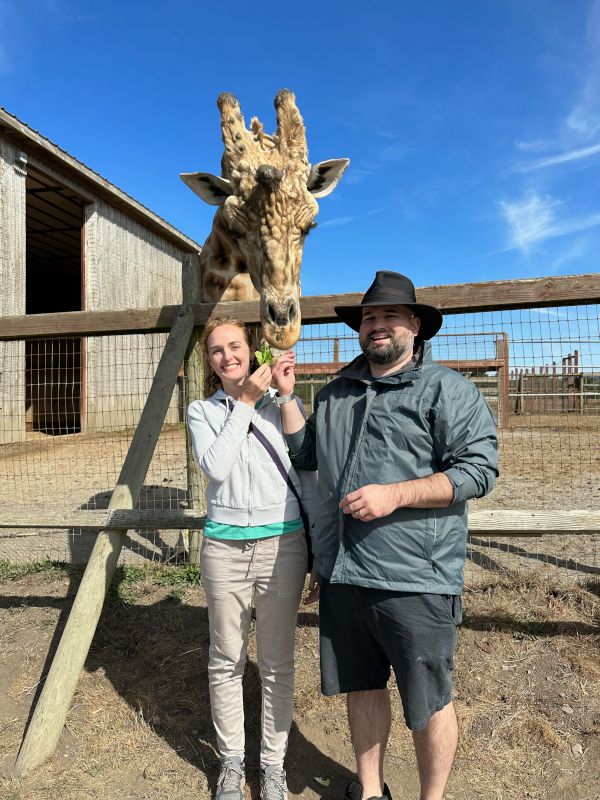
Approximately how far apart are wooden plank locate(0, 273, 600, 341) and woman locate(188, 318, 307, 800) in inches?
47.7

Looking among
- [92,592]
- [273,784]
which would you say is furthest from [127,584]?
[273,784]

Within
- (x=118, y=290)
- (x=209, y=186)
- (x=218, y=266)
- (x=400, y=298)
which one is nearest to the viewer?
(x=400, y=298)

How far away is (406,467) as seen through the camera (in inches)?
86.5

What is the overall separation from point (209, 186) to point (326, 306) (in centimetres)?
156

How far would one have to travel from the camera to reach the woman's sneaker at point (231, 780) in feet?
8.24

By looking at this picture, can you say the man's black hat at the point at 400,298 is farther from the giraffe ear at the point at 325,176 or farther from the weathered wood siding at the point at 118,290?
the weathered wood siding at the point at 118,290

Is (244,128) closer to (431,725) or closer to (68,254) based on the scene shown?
(431,725)

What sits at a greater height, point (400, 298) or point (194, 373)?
point (400, 298)

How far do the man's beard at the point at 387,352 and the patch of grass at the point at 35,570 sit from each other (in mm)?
4030

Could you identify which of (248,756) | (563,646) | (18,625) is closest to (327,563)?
(248,756)

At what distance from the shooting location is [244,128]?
15.2ft

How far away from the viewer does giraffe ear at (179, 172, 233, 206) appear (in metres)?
4.29

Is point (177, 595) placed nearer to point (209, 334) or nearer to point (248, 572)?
point (248, 572)

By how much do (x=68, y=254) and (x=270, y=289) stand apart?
60.4ft
